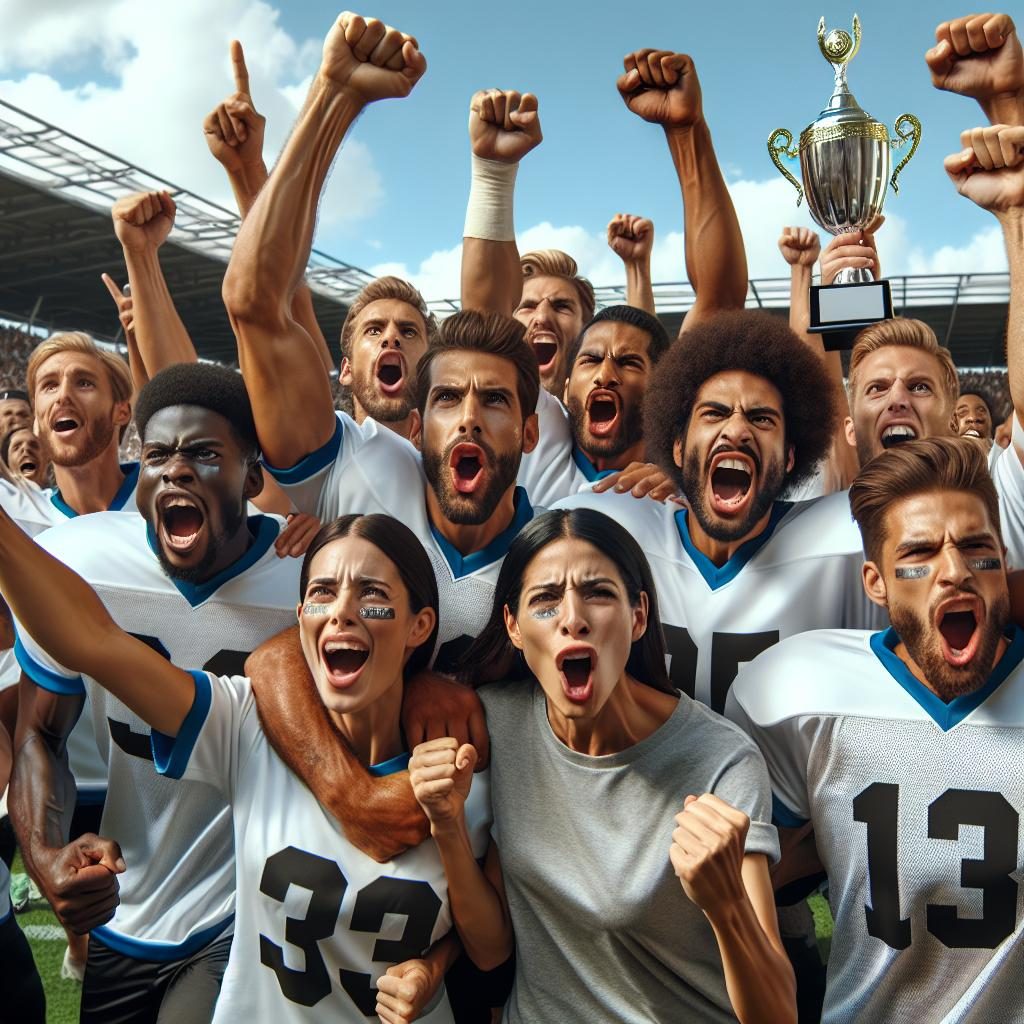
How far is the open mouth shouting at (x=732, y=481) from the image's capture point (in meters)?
2.69

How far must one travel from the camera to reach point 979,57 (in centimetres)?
283

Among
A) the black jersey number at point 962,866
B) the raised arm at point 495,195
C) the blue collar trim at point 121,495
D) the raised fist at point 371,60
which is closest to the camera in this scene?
the black jersey number at point 962,866

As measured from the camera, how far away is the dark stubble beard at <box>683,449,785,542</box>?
2.71 metres

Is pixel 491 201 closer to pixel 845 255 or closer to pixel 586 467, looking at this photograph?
pixel 586 467

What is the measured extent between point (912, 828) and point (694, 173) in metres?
1.95

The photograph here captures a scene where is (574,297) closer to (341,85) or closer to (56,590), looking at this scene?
(341,85)

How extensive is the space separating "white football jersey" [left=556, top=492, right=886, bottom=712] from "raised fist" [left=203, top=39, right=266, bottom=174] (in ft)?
6.21

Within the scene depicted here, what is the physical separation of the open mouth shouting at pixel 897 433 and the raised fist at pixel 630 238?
1708mm

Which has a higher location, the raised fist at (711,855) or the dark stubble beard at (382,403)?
the dark stubble beard at (382,403)

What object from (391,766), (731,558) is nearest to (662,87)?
(731,558)

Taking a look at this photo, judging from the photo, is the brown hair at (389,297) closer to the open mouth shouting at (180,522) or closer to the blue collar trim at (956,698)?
the open mouth shouting at (180,522)

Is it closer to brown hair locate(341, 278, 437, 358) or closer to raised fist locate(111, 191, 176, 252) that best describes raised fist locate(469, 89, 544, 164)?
raised fist locate(111, 191, 176, 252)

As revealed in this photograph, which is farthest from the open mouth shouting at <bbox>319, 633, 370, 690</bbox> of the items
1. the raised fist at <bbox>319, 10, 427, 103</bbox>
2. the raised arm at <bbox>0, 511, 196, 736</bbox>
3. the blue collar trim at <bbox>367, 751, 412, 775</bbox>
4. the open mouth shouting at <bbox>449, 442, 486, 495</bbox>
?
the raised fist at <bbox>319, 10, 427, 103</bbox>

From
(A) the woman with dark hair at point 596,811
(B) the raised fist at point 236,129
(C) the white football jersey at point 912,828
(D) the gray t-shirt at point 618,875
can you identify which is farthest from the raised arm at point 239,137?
(C) the white football jersey at point 912,828
